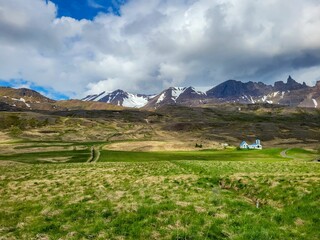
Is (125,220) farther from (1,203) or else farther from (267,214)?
(1,203)

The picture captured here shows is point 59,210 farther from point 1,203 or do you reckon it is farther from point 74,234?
point 1,203

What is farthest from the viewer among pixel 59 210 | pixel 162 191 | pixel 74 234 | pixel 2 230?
pixel 162 191

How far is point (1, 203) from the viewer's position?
2617 cm

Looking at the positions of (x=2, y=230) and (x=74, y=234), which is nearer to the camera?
(x=74, y=234)

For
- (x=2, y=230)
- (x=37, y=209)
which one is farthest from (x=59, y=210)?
(x=2, y=230)

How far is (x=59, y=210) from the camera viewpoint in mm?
22281

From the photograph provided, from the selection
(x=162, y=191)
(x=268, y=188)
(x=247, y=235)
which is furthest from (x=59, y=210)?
(x=268, y=188)

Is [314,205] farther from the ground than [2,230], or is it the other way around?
[314,205]

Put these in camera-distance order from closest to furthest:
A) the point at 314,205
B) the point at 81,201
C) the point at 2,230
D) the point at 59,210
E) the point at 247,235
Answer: the point at 247,235 < the point at 2,230 < the point at 314,205 < the point at 59,210 < the point at 81,201

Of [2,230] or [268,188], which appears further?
[268,188]

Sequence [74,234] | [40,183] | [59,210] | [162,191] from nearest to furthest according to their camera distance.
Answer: [74,234], [59,210], [162,191], [40,183]

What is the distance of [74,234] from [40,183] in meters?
20.4

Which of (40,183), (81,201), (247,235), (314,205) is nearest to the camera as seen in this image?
(247,235)

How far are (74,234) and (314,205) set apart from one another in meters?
14.9
